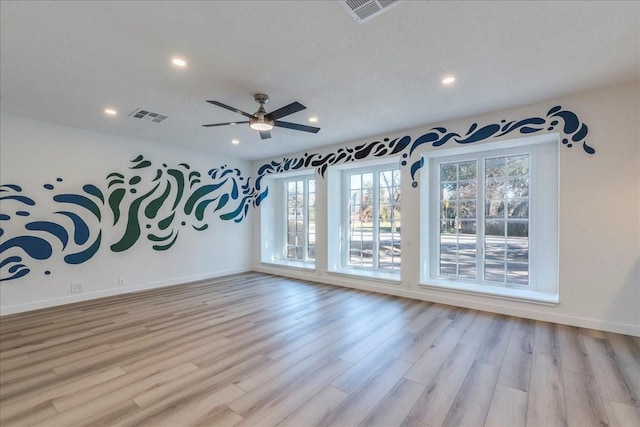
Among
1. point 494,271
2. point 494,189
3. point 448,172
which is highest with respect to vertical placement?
point 448,172

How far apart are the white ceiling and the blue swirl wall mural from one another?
55 cm

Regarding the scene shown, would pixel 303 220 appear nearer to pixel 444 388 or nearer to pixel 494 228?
pixel 494 228

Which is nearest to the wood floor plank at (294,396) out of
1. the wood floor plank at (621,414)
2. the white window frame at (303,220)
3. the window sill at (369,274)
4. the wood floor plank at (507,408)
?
the wood floor plank at (507,408)

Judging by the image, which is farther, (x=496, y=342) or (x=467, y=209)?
(x=467, y=209)

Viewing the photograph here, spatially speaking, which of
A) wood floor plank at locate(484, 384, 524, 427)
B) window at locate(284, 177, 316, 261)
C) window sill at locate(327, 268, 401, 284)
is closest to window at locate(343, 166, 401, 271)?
window sill at locate(327, 268, 401, 284)

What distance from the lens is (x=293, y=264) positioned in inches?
270

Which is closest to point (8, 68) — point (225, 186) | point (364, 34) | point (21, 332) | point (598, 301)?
point (21, 332)

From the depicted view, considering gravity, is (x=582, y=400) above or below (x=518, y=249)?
below

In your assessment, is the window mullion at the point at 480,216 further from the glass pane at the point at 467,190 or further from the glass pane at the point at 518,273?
the glass pane at the point at 518,273

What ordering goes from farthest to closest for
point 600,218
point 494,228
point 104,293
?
point 104,293 < point 494,228 < point 600,218

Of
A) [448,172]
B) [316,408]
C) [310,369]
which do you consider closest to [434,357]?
[310,369]

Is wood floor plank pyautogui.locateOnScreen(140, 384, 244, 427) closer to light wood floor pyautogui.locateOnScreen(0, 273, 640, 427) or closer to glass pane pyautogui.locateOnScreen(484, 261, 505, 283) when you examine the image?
light wood floor pyautogui.locateOnScreen(0, 273, 640, 427)

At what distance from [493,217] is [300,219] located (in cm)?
418

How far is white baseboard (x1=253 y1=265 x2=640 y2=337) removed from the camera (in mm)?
3424
